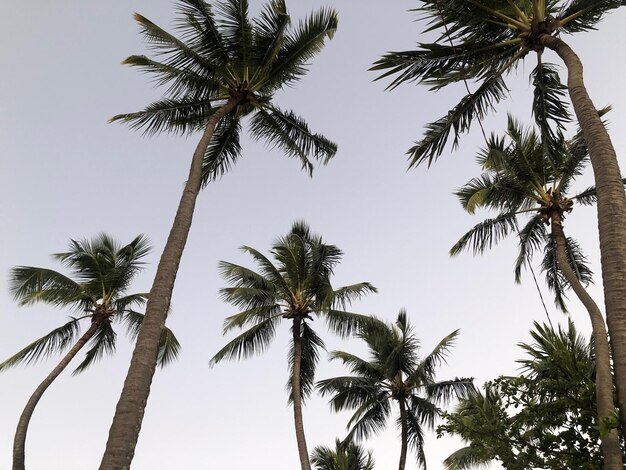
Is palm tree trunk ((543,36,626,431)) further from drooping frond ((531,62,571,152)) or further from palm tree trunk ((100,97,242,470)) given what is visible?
palm tree trunk ((100,97,242,470))

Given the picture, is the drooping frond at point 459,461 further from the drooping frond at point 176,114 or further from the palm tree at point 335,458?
the drooping frond at point 176,114

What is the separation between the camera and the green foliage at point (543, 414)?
28.6 feet

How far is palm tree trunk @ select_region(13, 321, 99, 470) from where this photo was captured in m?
14.5

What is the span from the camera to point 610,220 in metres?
6.24

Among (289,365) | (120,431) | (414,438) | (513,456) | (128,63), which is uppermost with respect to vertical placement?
(128,63)

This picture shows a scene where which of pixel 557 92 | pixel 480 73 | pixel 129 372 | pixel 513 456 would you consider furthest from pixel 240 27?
pixel 513 456

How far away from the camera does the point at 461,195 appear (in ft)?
57.9

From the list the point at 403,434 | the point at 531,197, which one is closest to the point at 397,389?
the point at 403,434

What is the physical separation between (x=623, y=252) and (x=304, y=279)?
14.2m

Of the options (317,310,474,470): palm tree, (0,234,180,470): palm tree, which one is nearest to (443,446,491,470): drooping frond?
(317,310,474,470): palm tree

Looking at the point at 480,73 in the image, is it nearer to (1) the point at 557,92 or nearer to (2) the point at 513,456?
(1) the point at 557,92

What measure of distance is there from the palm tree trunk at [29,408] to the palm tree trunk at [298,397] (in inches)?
294

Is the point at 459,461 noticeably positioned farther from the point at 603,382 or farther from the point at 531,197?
the point at 603,382

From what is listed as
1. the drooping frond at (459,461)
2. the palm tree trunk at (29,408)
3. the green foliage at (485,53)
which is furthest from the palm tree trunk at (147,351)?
the drooping frond at (459,461)
